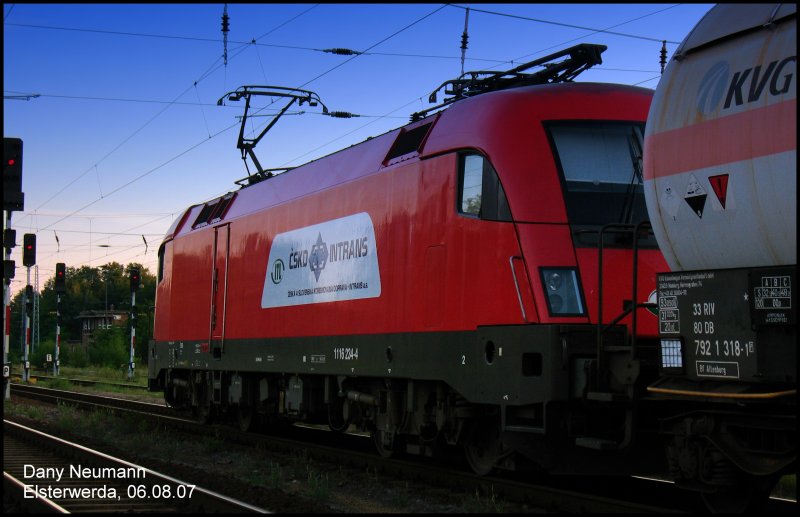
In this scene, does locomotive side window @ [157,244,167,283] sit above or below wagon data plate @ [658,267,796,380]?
above

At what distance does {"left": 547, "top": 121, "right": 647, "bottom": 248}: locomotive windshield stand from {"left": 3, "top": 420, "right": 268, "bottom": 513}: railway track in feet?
14.5

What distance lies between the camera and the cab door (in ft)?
59.2

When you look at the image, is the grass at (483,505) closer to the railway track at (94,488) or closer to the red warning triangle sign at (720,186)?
the railway track at (94,488)

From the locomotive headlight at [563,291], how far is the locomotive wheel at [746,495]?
2178 millimetres

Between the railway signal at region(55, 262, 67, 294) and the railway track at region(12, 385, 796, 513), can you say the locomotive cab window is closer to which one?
the railway track at region(12, 385, 796, 513)

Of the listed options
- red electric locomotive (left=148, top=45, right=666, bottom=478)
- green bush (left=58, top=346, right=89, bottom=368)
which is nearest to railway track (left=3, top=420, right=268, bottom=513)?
red electric locomotive (left=148, top=45, right=666, bottom=478)

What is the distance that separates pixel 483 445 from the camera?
438 inches

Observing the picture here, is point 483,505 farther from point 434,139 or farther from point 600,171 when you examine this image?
point 434,139

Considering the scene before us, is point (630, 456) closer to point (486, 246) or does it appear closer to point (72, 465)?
point (486, 246)

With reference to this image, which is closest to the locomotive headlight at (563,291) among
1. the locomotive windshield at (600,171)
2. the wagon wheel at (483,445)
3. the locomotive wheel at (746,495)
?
the locomotive windshield at (600,171)

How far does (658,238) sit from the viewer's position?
830cm

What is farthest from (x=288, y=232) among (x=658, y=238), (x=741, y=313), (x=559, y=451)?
(x=741, y=313)

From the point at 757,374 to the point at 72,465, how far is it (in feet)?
30.9

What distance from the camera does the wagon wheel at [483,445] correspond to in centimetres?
1075
